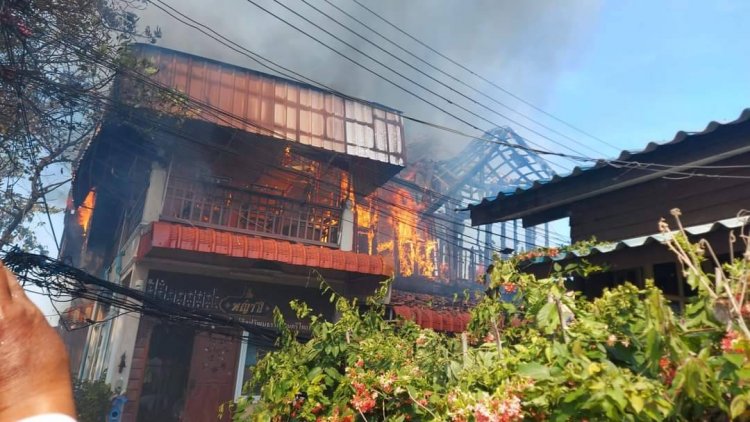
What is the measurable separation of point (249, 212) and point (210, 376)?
3567 mm

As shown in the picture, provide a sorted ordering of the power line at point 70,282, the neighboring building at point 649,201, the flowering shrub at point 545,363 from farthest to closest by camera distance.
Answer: the power line at point 70,282
the neighboring building at point 649,201
the flowering shrub at point 545,363

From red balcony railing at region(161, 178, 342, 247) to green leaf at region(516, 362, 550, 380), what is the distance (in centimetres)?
838

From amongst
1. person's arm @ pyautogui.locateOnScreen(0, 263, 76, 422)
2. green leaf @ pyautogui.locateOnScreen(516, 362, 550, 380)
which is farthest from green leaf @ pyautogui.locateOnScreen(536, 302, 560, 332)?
person's arm @ pyautogui.locateOnScreen(0, 263, 76, 422)

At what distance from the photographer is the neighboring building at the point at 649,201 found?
4.29 m

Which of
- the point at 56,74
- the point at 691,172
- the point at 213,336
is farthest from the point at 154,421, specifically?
the point at 691,172

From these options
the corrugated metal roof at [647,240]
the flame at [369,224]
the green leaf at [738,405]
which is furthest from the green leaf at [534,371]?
the flame at [369,224]

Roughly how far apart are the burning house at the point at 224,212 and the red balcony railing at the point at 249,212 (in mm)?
30

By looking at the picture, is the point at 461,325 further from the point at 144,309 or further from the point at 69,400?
the point at 69,400

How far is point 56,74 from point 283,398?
7.19 meters

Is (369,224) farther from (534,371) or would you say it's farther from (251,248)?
(534,371)

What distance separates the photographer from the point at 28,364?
3.70 feet

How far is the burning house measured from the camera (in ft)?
29.4

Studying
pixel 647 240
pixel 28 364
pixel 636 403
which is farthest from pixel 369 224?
pixel 28 364

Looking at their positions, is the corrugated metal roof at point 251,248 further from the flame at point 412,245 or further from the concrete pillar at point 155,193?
the flame at point 412,245
